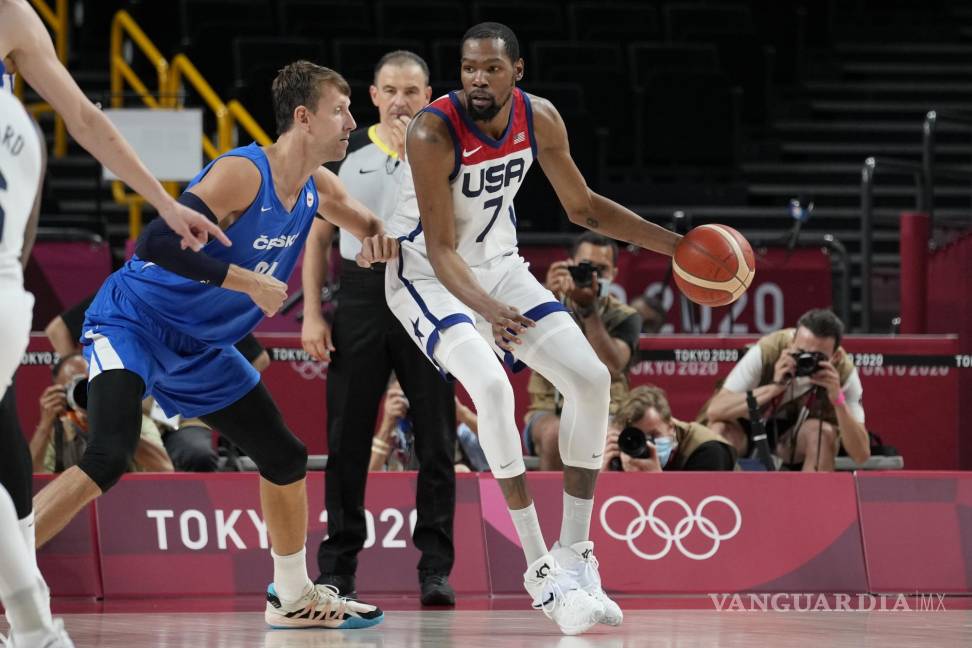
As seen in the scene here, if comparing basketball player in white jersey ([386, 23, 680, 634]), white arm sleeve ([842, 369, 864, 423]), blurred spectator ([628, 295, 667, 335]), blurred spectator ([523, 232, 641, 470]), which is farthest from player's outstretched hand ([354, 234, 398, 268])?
blurred spectator ([628, 295, 667, 335])

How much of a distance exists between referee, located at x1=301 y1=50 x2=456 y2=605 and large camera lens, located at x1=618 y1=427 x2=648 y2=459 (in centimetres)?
95

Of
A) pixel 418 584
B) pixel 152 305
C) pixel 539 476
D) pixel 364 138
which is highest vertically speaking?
pixel 364 138

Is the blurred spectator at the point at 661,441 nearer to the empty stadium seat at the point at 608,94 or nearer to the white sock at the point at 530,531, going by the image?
the white sock at the point at 530,531

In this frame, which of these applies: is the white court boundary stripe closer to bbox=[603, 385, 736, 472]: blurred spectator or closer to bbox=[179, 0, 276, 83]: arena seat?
bbox=[603, 385, 736, 472]: blurred spectator

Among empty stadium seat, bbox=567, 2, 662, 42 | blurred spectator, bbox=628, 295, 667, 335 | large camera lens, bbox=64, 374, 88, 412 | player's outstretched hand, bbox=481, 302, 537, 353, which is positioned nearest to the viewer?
player's outstretched hand, bbox=481, 302, 537, 353

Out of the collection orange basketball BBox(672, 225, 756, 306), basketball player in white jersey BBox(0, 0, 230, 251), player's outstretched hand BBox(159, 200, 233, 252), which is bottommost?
orange basketball BBox(672, 225, 756, 306)

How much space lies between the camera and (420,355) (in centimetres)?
628

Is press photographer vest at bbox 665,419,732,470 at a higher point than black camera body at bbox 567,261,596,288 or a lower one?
lower

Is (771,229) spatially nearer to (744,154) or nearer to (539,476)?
(744,154)

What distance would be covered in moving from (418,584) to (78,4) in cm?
1007

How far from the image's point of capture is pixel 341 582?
243 inches

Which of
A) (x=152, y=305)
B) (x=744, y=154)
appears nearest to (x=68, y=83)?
(x=152, y=305)

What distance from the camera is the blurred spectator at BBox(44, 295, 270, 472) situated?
7566 mm

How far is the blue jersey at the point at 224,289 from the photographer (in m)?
5.05
